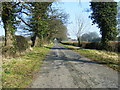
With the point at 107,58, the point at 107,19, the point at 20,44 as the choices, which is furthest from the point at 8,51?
the point at 107,19

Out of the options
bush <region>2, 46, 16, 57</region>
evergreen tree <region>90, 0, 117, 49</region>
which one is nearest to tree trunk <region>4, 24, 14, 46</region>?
bush <region>2, 46, 16, 57</region>

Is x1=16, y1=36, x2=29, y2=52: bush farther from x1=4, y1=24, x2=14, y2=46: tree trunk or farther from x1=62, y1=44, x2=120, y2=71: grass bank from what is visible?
x1=62, y1=44, x2=120, y2=71: grass bank

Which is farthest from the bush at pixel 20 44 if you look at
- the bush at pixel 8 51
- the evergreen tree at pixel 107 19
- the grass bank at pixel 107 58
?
the evergreen tree at pixel 107 19

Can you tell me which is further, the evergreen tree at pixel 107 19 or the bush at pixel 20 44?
the evergreen tree at pixel 107 19

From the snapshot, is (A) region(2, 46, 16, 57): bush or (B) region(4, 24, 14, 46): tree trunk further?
(B) region(4, 24, 14, 46): tree trunk

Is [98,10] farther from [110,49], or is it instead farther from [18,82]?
[18,82]

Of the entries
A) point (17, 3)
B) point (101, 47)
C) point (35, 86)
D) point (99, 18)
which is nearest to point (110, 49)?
point (101, 47)

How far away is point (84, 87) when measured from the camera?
3.98 metres

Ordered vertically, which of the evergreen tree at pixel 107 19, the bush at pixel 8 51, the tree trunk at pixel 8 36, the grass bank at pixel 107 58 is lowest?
the grass bank at pixel 107 58

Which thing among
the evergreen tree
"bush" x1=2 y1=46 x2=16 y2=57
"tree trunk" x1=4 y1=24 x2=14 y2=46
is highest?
the evergreen tree

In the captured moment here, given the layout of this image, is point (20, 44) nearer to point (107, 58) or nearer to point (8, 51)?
point (8, 51)

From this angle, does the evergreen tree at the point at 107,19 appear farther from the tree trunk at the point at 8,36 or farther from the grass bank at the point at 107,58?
the tree trunk at the point at 8,36

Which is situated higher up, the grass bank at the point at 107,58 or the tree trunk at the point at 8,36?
the tree trunk at the point at 8,36

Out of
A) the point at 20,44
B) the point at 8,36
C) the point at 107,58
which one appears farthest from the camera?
the point at 20,44
